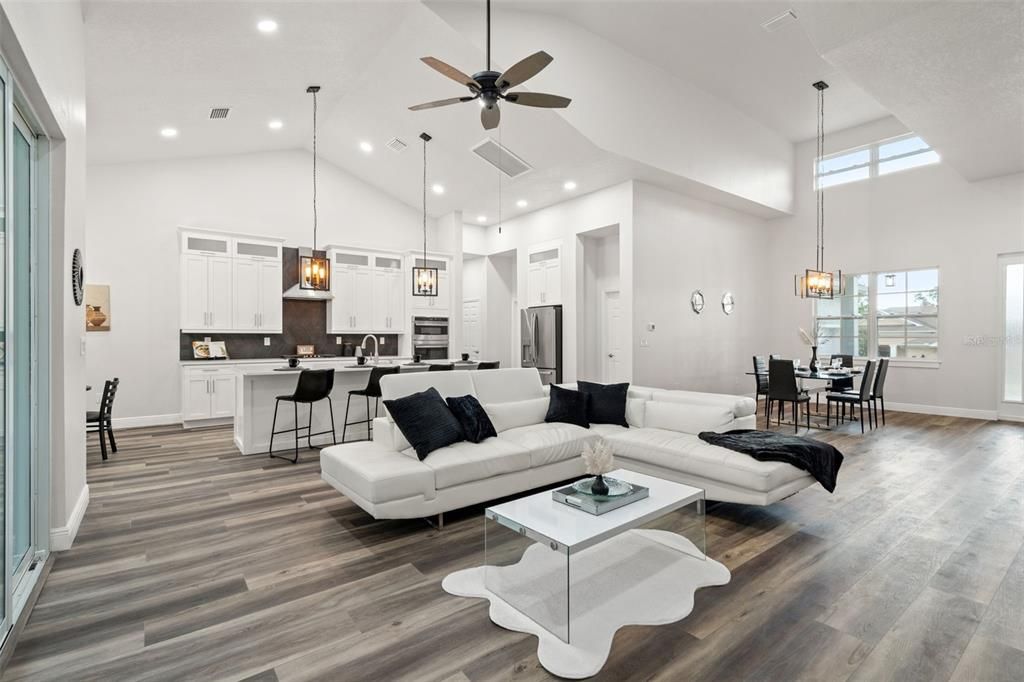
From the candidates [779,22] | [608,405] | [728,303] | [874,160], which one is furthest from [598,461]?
[874,160]

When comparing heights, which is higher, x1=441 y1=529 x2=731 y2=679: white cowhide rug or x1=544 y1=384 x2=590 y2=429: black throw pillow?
x1=544 y1=384 x2=590 y2=429: black throw pillow

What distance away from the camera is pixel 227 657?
6.81ft

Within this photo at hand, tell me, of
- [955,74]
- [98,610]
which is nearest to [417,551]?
[98,610]

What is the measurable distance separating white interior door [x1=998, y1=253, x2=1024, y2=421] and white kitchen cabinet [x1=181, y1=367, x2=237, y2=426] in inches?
436

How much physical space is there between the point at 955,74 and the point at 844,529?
13.8ft

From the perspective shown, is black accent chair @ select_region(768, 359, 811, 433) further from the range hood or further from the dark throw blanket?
the range hood

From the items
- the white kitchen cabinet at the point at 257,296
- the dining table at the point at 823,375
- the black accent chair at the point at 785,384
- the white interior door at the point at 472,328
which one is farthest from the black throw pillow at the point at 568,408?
the white interior door at the point at 472,328

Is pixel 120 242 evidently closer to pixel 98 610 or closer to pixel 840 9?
pixel 98 610

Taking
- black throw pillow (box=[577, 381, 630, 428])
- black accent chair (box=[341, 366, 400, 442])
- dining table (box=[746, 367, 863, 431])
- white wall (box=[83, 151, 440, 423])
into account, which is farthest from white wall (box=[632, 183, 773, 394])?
white wall (box=[83, 151, 440, 423])

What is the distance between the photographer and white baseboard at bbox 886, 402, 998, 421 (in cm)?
767

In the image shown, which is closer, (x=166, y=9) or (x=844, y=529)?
(x=844, y=529)

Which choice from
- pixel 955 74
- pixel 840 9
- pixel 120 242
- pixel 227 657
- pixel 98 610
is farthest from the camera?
pixel 120 242

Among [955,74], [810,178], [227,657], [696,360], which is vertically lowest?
[227,657]

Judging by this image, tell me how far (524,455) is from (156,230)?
670 centimetres
